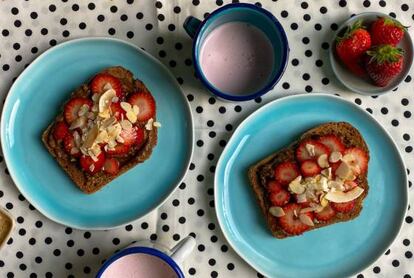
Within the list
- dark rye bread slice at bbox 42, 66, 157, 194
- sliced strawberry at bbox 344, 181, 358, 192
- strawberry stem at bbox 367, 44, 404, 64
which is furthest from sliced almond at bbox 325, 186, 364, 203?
dark rye bread slice at bbox 42, 66, 157, 194

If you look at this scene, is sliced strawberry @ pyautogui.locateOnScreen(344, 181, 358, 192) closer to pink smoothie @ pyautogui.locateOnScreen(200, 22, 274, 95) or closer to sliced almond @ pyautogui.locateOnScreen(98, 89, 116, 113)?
pink smoothie @ pyautogui.locateOnScreen(200, 22, 274, 95)

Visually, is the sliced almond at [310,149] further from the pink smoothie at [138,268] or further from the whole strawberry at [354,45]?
the pink smoothie at [138,268]

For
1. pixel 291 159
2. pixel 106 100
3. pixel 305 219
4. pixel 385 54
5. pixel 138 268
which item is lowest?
pixel 138 268

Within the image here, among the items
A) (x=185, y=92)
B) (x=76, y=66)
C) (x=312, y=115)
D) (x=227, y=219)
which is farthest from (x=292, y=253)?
(x=76, y=66)

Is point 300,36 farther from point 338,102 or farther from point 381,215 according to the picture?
point 381,215

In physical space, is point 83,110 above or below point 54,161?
above

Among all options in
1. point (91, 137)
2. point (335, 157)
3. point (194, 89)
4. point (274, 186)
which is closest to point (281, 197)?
point (274, 186)

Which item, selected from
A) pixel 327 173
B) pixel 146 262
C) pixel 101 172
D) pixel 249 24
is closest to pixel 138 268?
pixel 146 262

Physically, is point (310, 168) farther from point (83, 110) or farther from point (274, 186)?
point (83, 110)

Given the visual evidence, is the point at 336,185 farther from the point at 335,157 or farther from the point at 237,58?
the point at 237,58
